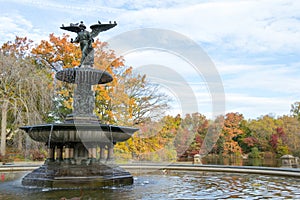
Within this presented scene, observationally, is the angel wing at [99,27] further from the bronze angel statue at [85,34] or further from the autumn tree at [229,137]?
the autumn tree at [229,137]

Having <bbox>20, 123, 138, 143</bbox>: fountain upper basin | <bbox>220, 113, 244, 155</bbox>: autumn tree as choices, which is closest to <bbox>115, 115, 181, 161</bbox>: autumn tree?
<bbox>20, 123, 138, 143</bbox>: fountain upper basin

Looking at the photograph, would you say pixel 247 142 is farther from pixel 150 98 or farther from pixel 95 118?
pixel 95 118

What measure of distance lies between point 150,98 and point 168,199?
60.4ft

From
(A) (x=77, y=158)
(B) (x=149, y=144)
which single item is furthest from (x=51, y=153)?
(B) (x=149, y=144)

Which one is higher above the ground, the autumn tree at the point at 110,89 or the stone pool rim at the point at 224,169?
the autumn tree at the point at 110,89

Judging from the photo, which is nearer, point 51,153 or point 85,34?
point 51,153

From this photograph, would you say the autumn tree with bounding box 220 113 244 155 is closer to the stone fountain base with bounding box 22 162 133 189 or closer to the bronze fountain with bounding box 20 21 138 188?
the bronze fountain with bounding box 20 21 138 188

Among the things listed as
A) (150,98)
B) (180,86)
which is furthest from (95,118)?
(150,98)

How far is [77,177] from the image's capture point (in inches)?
316

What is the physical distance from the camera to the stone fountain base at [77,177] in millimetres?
7742

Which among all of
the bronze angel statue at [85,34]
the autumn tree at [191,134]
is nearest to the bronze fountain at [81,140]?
the bronze angel statue at [85,34]

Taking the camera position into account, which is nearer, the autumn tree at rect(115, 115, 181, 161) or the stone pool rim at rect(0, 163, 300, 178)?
the stone pool rim at rect(0, 163, 300, 178)

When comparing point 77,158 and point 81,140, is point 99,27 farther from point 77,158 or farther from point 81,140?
point 77,158

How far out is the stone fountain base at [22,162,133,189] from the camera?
774 cm
